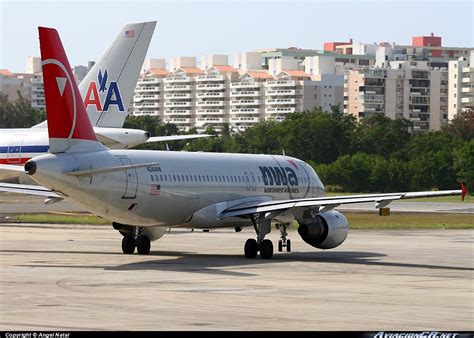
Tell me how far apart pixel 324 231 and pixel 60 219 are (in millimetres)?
27705

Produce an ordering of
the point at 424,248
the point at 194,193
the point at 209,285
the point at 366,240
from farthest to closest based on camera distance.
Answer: the point at 366,240 → the point at 424,248 → the point at 194,193 → the point at 209,285

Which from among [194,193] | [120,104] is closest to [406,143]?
[120,104]

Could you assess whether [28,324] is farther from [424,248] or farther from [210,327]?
[424,248]

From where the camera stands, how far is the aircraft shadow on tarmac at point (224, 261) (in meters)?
36.2

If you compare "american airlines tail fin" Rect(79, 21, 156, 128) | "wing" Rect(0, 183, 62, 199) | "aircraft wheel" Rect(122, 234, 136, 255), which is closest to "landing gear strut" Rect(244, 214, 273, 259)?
"aircraft wheel" Rect(122, 234, 136, 255)

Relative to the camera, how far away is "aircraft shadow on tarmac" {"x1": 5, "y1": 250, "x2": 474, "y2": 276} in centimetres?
3625

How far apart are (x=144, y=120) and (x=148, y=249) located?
154m

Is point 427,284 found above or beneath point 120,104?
beneath

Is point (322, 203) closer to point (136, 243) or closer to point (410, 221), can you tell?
point (136, 243)

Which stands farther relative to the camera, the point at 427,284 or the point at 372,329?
the point at 427,284

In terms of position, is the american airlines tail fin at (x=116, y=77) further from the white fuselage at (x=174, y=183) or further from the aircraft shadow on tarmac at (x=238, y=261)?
the aircraft shadow on tarmac at (x=238, y=261)

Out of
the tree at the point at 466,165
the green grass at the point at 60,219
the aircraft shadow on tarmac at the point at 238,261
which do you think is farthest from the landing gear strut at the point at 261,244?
the tree at the point at 466,165

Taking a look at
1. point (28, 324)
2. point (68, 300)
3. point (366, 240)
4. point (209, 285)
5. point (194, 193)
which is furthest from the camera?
point (366, 240)

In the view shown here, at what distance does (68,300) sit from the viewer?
26.1 metres
